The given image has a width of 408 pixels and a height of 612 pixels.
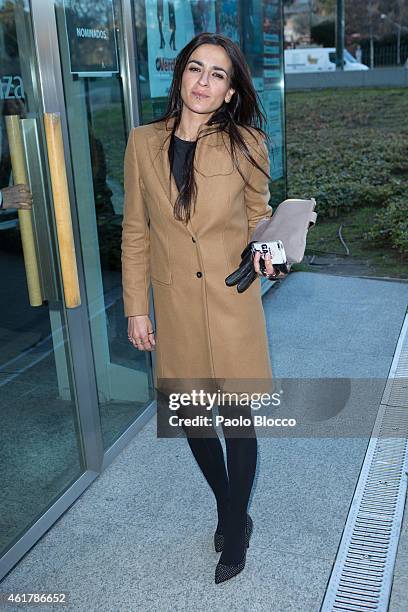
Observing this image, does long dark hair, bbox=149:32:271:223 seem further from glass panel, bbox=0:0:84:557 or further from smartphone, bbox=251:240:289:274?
glass panel, bbox=0:0:84:557

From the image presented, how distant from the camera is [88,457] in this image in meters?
3.25

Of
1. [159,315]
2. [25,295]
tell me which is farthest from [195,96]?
[25,295]

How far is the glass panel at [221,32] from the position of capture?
3699 millimetres

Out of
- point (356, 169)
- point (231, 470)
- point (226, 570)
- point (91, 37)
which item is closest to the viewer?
point (231, 470)

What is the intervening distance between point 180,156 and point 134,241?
0.32 meters

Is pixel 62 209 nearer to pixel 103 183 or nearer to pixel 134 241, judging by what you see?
pixel 134 241

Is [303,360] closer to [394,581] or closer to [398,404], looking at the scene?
[398,404]

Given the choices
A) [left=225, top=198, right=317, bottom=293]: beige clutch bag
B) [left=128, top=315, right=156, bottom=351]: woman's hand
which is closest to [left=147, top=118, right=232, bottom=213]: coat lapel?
[left=225, top=198, right=317, bottom=293]: beige clutch bag

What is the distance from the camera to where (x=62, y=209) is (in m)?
2.77

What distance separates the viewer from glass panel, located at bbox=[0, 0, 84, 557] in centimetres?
265

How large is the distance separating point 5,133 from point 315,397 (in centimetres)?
225

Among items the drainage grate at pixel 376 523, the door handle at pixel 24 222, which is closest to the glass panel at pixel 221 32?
the door handle at pixel 24 222

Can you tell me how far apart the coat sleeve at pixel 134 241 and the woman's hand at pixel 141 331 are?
2cm
